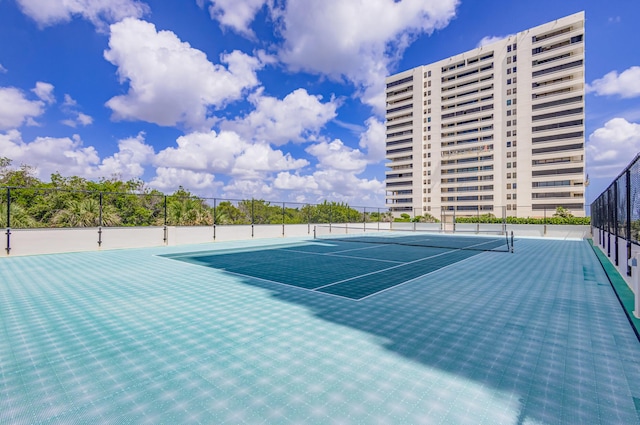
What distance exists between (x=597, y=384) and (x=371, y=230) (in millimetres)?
24190

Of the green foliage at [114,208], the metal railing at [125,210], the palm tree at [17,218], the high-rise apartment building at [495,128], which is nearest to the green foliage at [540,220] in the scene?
the green foliage at [114,208]

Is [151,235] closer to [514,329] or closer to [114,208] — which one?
[114,208]

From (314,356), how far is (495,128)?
6777 cm

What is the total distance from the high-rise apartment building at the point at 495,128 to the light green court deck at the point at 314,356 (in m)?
47.4

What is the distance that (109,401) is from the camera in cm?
231

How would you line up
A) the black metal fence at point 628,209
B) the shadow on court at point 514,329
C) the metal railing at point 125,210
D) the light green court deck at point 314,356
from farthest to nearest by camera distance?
1. the metal railing at point 125,210
2. the black metal fence at point 628,209
3. the shadow on court at point 514,329
4. the light green court deck at point 314,356

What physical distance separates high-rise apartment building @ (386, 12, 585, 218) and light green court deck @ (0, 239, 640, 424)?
156 ft

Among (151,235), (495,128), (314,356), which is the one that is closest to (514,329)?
(314,356)

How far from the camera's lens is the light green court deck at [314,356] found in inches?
86.4

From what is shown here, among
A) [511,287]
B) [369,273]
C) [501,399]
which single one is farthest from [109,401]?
[511,287]

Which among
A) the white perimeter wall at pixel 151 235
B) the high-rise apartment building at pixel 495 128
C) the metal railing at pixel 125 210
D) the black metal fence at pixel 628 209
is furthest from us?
the high-rise apartment building at pixel 495 128

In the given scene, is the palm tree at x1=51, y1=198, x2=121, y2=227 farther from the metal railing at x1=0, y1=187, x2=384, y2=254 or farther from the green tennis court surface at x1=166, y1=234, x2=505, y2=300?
the green tennis court surface at x1=166, y1=234, x2=505, y2=300

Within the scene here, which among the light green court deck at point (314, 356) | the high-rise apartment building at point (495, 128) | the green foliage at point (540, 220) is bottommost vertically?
the light green court deck at point (314, 356)

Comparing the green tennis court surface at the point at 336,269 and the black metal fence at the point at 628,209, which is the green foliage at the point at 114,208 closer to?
the green tennis court surface at the point at 336,269
